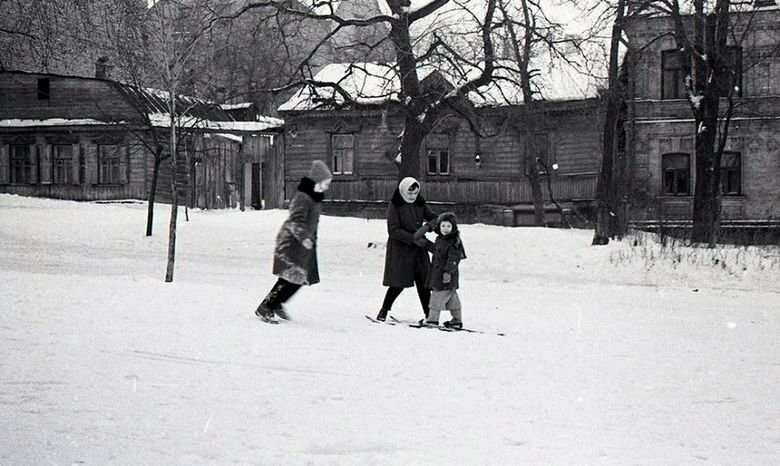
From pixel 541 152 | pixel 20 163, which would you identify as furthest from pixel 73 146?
pixel 541 152

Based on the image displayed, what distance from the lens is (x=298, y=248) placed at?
9477 mm

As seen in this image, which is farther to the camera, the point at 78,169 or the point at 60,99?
the point at 60,99

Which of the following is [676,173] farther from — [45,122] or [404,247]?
[45,122]

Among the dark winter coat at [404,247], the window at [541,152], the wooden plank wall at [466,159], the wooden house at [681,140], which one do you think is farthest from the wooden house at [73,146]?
the dark winter coat at [404,247]

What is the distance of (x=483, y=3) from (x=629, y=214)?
11349mm

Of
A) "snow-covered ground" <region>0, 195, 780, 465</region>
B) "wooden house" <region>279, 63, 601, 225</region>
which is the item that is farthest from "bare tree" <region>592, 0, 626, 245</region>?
"wooden house" <region>279, 63, 601, 225</region>

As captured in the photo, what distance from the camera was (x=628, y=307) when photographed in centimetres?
1392

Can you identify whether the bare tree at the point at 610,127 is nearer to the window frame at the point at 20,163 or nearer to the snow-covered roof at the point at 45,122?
the snow-covered roof at the point at 45,122

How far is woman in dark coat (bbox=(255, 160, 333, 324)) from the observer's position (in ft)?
30.8

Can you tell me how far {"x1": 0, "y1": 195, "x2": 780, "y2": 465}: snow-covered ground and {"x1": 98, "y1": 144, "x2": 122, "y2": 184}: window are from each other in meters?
25.7

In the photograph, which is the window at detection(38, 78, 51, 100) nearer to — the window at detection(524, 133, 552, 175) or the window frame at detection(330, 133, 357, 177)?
the window frame at detection(330, 133, 357, 177)

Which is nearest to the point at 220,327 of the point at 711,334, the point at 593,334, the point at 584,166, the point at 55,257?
the point at 593,334

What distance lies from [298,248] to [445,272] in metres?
1.81

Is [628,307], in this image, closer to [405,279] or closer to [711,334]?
[711,334]
